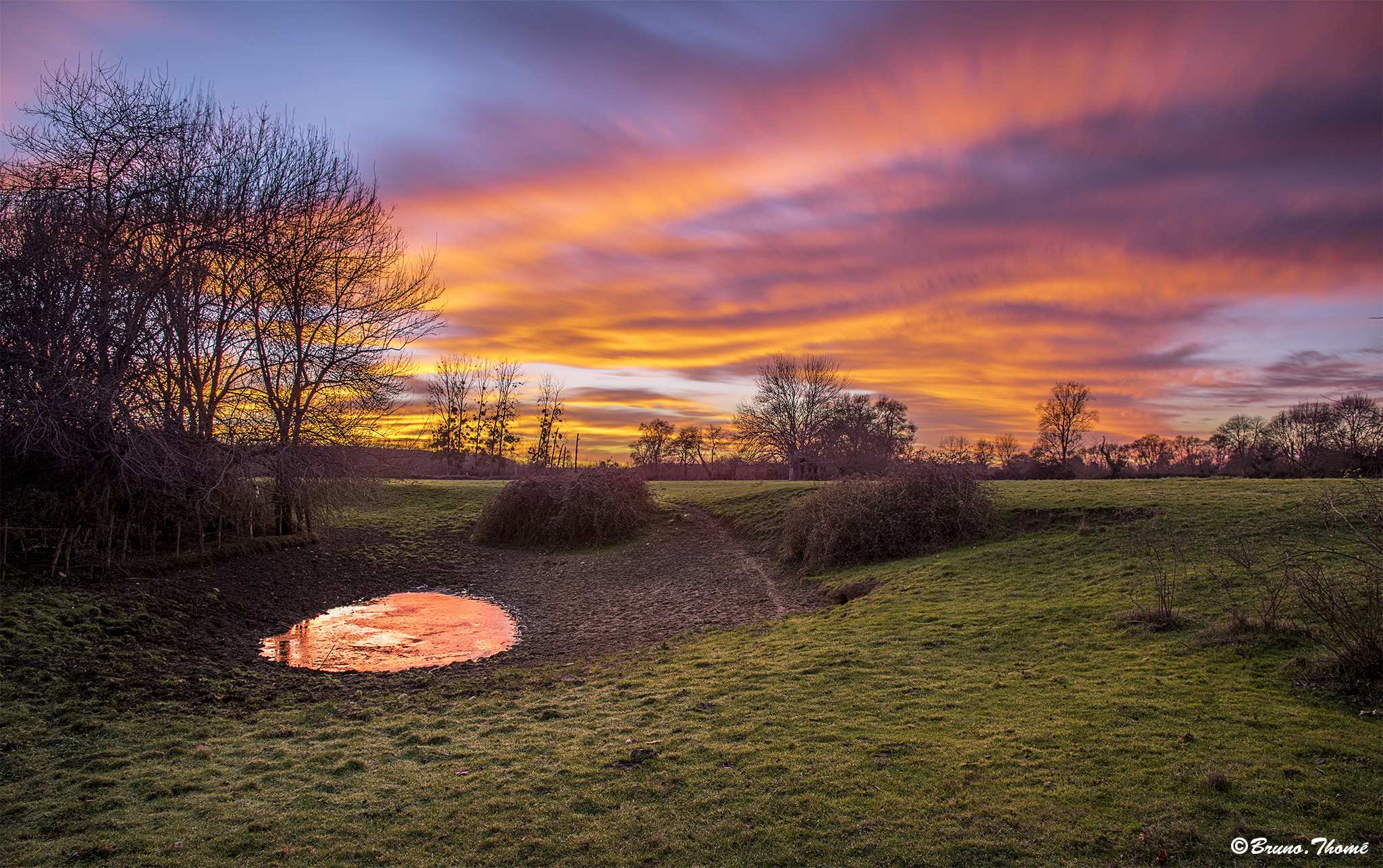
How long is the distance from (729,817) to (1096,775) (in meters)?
3.08

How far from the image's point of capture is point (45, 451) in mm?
12305

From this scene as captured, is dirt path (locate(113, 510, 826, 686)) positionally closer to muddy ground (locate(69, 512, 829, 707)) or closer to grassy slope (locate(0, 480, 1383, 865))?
muddy ground (locate(69, 512, 829, 707))

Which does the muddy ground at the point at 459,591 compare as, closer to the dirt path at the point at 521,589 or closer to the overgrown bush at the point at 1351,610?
the dirt path at the point at 521,589

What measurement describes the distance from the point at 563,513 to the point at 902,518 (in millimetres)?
12461

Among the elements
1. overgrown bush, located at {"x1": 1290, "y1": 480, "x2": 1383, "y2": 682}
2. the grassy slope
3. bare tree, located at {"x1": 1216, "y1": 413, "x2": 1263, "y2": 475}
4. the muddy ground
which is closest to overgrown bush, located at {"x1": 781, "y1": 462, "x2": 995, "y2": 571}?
the muddy ground

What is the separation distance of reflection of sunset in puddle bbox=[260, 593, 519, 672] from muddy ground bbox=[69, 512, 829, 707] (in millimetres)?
376

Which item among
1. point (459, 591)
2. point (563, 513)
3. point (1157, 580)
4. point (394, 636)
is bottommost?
point (459, 591)

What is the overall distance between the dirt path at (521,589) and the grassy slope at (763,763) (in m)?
2.00

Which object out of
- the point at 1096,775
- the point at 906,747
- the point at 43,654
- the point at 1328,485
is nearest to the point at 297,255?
the point at 43,654

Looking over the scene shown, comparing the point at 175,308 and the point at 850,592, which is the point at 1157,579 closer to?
the point at 850,592

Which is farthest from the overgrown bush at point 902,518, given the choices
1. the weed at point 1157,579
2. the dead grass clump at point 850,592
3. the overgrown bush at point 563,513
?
the overgrown bush at point 563,513

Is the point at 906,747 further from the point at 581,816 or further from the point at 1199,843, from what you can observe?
the point at 581,816

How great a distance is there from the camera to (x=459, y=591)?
17.4m

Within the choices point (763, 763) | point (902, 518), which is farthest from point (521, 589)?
point (763, 763)
